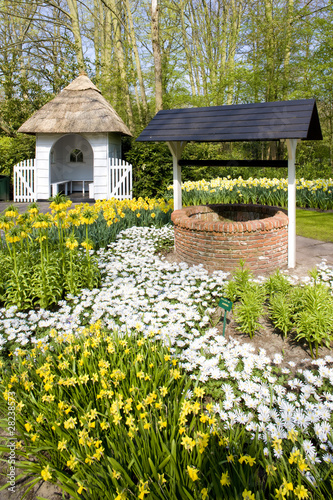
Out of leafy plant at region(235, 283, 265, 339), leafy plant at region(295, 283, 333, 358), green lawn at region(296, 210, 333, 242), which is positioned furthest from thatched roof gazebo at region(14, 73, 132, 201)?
leafy plant at region(295, 283, 333, 358)

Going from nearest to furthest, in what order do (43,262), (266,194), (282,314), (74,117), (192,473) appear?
(192,473) < (282,314) < (43,262) < (266,194) < (74,117)

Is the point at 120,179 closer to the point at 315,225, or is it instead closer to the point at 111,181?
the point at 111,181

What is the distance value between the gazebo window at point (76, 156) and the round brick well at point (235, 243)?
12.1 metres

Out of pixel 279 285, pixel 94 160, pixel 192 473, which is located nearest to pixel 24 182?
pixel 94 160

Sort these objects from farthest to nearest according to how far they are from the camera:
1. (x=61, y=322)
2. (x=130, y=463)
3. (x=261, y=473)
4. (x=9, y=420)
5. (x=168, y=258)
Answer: (x=168, y=258) < (x=61, y=322) < (x=9, y=420) < (x=261, y=473) < (x=130, y=463)

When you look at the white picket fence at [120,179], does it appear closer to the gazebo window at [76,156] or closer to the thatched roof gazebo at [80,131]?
the thatched roof gazebo at [80,131]

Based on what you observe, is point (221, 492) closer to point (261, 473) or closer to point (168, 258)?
point (261, 473)

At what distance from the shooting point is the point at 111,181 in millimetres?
13727

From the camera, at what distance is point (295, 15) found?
16656 mm

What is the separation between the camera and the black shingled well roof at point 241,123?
15.9ft

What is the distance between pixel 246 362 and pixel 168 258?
10.7 feet

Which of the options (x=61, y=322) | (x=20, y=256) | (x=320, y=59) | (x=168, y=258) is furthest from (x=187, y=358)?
(x=320, y=59)

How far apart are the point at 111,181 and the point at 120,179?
43 centimetres

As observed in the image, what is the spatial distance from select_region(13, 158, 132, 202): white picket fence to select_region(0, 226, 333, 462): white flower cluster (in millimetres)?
7910
